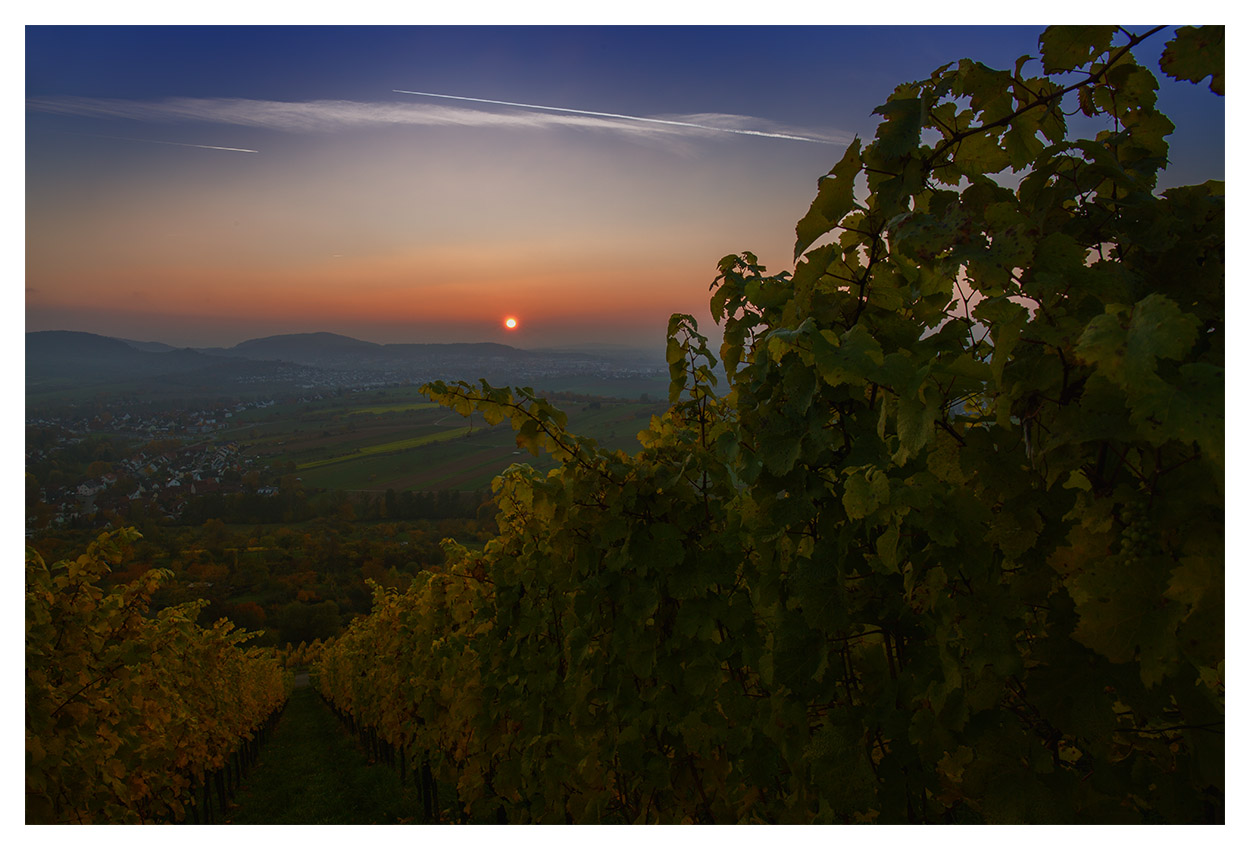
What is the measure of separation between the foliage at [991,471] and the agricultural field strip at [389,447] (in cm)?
6012

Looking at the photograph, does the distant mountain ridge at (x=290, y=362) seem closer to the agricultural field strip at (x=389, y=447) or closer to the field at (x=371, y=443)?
the field at (x=371, y=443)

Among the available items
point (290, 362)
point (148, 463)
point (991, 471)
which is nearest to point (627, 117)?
point (991, 471)

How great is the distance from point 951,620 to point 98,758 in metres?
5.21

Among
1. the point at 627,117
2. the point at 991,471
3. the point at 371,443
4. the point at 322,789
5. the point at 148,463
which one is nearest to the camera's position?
the point at 991,471

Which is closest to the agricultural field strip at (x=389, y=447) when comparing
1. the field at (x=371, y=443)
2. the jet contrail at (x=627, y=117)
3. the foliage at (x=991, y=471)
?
the field at (x=371, y=443)

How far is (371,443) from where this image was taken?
212ft

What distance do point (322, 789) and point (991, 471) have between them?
768 inches

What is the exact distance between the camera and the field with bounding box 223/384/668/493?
5488cm

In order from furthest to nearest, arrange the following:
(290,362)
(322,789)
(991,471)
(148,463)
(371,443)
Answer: (290,362) → (371,443) → (148,463) → (322,789) → (991,471)

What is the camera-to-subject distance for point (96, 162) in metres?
7.99

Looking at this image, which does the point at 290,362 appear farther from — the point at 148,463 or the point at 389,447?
the point at 148,463
